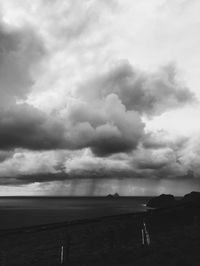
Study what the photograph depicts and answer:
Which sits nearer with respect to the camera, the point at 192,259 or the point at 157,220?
the point at 192,259

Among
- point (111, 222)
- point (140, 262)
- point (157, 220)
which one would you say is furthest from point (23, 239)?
point (140, 262)

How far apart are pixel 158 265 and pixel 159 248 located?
5488 mm

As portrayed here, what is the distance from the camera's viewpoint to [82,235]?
39.5 metres

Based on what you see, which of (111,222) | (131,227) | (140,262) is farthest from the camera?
(111,222)

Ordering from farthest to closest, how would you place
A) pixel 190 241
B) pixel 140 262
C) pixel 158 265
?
pixel 190 241
pixel 140 262
pixel 158 265

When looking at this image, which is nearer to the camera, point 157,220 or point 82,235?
point 82,235

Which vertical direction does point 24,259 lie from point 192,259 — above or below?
below

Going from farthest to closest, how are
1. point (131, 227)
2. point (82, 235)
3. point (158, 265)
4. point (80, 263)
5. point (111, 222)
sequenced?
point (111, 222)
point (131, 227)
point (82, 235)
point (80, 263)
point (158, 265)

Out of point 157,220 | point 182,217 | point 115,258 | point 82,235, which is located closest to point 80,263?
point 115,258

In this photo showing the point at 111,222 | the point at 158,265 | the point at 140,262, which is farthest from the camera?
the point at 111,222

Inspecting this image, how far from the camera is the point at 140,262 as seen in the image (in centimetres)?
1848

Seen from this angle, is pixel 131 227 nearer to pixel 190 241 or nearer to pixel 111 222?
pixel 111 222

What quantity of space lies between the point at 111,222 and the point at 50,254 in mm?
21312

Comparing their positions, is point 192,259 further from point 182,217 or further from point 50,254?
point 182,217
